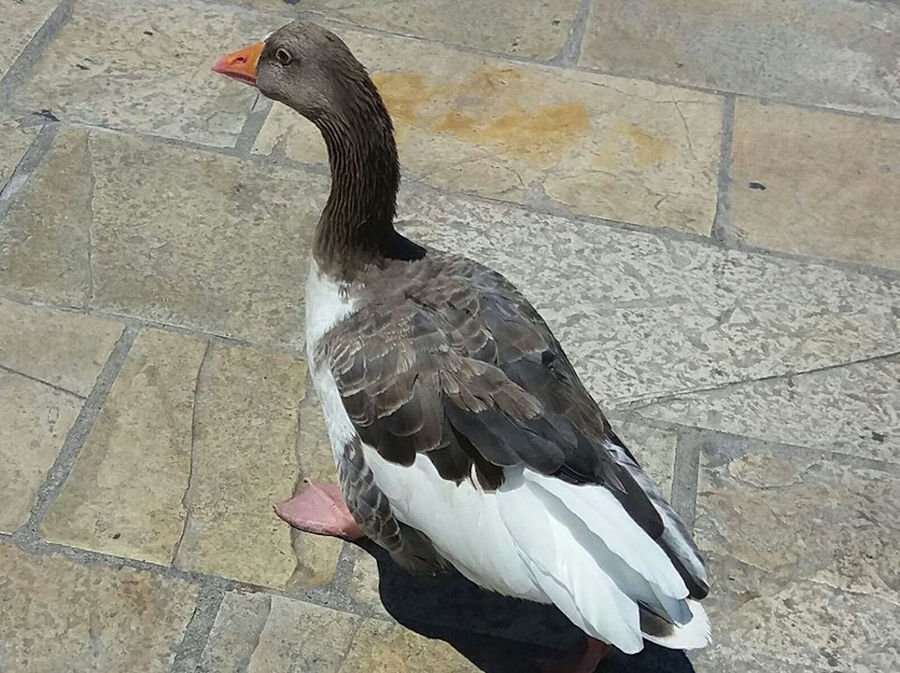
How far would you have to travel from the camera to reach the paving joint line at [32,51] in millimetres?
4996

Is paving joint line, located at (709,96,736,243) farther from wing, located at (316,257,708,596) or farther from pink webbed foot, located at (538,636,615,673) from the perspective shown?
pink webbed foot, located at (538,636,615,673)

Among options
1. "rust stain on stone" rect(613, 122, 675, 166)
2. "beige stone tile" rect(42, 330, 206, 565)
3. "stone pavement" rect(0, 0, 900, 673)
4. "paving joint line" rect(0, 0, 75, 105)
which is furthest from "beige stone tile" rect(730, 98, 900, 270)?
"paving joint line" rect(0, 0, 75, 105)

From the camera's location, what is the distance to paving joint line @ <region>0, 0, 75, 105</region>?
16.4 feet

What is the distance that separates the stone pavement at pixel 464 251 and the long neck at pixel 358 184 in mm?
727

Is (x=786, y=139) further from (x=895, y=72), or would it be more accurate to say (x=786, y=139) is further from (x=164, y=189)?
(x=164, y=189)

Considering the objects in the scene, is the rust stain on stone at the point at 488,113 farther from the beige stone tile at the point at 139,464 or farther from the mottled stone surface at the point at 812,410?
the beige stone tile at the point at 139,464

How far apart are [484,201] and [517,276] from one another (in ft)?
1.49

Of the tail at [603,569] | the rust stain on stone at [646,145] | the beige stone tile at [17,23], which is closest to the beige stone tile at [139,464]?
the tail at [603,569]

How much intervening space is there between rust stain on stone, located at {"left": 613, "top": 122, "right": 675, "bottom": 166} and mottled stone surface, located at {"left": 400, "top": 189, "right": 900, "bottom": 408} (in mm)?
509

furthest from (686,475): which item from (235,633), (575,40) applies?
(575,40)

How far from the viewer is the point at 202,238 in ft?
14.7

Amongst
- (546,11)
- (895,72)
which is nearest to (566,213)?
(546,11)

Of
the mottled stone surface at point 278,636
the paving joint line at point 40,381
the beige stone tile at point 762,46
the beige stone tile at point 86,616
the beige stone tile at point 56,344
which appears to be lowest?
the beige stone tile at point 86,616

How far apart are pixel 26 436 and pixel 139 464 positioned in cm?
39
